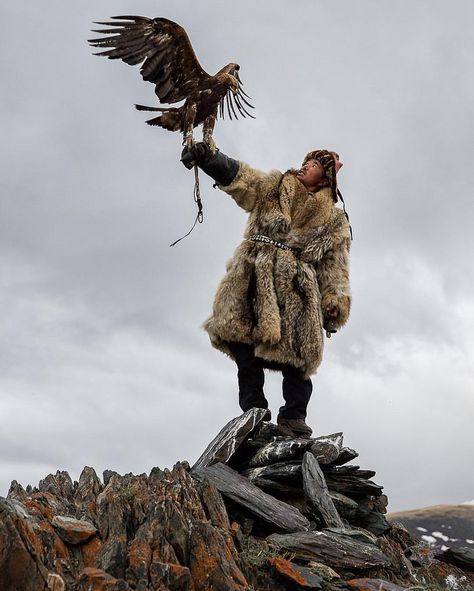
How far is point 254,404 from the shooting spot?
8.27 meters

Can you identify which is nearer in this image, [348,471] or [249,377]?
[348,471]

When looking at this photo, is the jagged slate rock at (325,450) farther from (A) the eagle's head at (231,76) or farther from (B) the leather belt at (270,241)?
(A) the eagle's head at (231,76)

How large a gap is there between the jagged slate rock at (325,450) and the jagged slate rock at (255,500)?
980 millimetres

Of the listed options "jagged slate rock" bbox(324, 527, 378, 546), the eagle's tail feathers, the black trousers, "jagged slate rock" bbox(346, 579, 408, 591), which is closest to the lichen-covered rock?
"jagged slate rock" bbox(346, 579, 408, 591)

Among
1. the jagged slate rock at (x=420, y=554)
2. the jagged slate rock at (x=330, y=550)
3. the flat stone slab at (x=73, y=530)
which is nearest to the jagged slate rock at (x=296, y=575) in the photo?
the jagged slate rock at (x=330, y=550)

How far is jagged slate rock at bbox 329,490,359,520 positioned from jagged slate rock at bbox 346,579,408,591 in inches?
69.7

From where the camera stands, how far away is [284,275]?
8297mm

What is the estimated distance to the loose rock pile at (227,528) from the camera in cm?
455

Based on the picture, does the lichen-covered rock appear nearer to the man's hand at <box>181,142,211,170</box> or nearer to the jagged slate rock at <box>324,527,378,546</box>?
the jagged slate rock at <box>324,527,378,546</box>

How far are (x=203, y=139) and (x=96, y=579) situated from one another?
205 inches

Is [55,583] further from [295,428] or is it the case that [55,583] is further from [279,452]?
[295,428]

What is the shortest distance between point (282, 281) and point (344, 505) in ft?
8.33

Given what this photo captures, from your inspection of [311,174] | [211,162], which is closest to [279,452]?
[211,162]

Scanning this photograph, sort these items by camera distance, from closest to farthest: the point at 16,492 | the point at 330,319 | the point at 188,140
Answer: the point at 16,492 < the point at 188,140 < the point at 330,319
